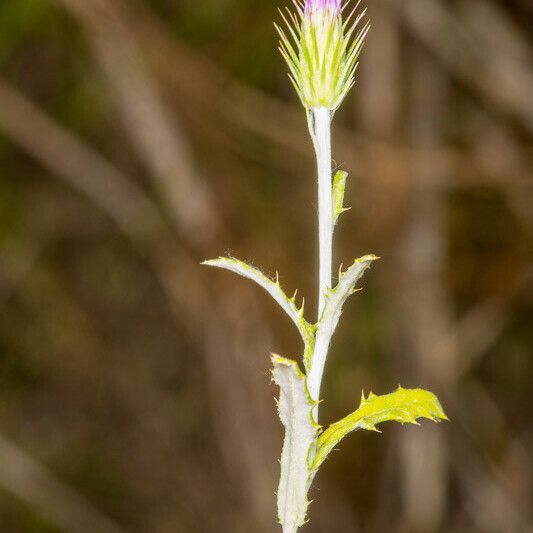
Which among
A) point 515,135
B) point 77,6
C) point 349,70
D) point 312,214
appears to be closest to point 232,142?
point 312,214

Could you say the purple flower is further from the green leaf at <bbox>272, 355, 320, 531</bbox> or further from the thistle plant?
the green leaf at <bbox>272, 355, 320, 531</bbox>

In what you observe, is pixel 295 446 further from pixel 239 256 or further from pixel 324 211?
pixel 239 256

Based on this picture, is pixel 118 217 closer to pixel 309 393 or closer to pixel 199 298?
pixel 199 298

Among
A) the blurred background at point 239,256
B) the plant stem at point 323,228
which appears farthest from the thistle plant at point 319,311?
the blurred background at point 239,256

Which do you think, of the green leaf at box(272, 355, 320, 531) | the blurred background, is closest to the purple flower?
the green leaf at box(272, 355, 320, 531)

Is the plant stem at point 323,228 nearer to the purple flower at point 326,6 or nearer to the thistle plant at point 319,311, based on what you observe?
the thistle plant at point 319,311
